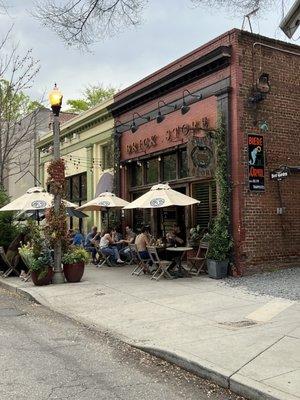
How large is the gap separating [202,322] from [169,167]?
30.0ft

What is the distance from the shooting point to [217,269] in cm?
1262

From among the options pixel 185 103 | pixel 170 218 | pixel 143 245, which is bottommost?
pixel 143 245

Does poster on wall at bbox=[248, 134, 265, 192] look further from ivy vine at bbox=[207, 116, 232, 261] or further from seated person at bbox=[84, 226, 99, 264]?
seated person at bbox=[84, 226, 99, 264]

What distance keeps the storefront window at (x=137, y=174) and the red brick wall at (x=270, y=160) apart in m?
5.79

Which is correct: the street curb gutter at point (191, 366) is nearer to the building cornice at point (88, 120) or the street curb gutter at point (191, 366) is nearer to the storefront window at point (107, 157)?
the storefront window at point (107, 157)

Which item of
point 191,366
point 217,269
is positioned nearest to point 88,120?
point 217,269

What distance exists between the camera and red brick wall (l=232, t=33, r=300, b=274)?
1296 centimetres

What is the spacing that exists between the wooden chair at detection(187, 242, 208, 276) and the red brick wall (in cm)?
93

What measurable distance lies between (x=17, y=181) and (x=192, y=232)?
19.9 meters

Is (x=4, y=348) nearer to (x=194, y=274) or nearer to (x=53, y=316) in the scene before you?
(x=53, y=316)

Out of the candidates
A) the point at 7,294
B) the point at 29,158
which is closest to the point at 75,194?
the point at 29,158

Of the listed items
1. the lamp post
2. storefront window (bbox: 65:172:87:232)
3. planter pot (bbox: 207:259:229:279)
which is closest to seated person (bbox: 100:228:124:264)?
the lamp post

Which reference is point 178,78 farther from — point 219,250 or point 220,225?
point 219,250

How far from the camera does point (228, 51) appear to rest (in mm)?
13211
